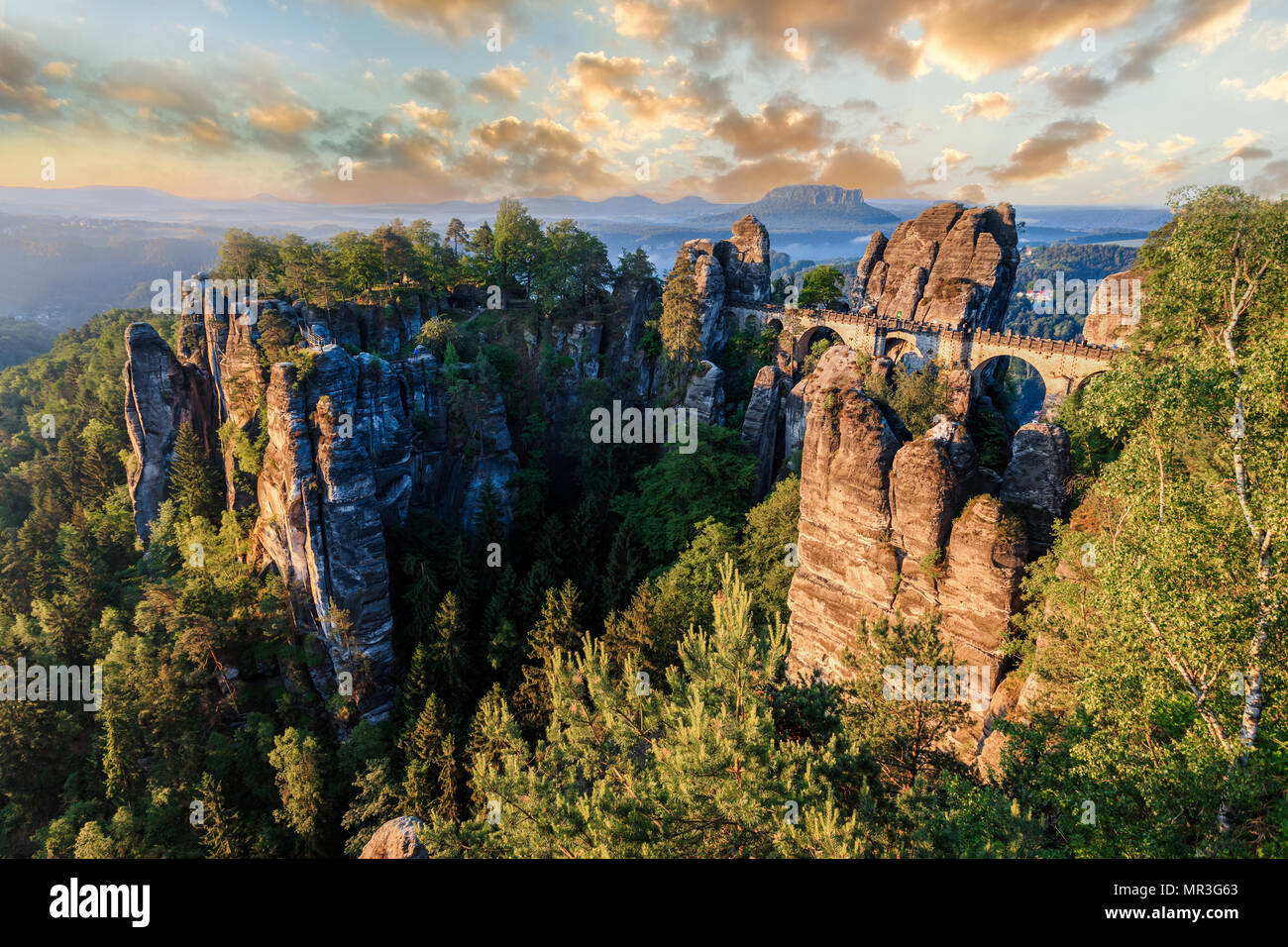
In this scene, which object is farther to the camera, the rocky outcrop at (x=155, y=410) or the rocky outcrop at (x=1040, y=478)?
the rocky outcrop at (x=155, y=410)

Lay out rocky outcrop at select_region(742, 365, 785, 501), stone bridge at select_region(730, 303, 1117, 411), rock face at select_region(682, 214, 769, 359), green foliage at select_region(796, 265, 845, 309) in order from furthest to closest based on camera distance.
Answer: green foliage at select_region(796, 265, 845, 309)
rock face at select_region(682, 214, 769, 359)
rocky outcrop at select_region(742, 365, 785, 501)
stone bridge at select_region(730, 303, 1117, 411)

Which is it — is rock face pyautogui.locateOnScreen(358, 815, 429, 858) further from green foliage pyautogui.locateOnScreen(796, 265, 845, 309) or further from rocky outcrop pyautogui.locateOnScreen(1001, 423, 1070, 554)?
green foliage pyautogui.locateOnScreen(796, 265, 845, 309)

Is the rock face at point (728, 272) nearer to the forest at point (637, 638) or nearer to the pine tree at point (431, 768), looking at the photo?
the forest at point (637, 638)

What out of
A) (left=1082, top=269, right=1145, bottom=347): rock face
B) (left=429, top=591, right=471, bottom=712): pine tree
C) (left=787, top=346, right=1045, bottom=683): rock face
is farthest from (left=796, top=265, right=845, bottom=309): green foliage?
(left=429, top=591, right=471, bottom=712): pine tree

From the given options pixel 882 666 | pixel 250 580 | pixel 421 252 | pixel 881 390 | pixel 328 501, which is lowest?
pixel 250 580

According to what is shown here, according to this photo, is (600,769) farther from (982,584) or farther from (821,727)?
(982,584)

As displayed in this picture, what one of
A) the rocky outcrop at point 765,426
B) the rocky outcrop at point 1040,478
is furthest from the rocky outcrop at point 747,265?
the rocky outcrop at point 1040,478
